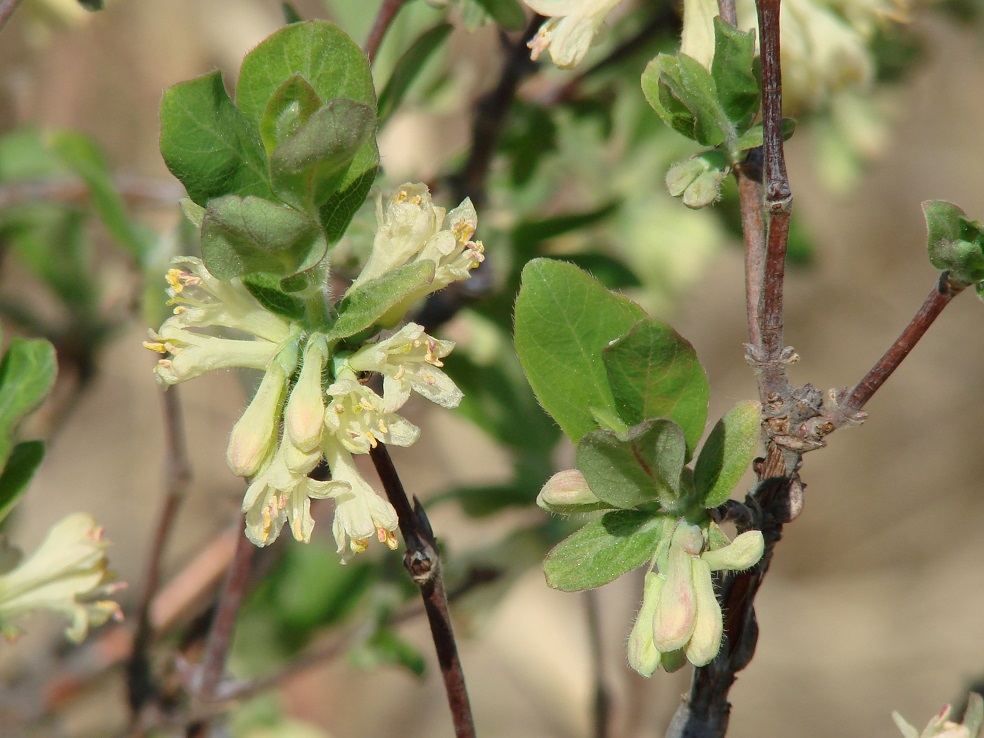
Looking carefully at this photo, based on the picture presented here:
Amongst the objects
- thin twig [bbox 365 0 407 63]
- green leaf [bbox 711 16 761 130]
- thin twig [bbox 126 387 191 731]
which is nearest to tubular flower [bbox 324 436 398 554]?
green leaf [bbox 711 16 761 130]

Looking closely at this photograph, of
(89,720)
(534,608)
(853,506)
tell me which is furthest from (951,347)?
(89,720)

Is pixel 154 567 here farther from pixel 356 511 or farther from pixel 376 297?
pixel 376 297

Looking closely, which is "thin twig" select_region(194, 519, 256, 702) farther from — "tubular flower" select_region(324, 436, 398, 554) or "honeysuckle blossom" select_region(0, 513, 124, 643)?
"tubular flower" select_region(324, 436, 398, 554)

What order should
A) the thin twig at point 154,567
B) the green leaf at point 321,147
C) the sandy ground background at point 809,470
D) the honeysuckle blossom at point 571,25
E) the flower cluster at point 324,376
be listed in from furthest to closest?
the sandy ground background at point 809,470
the thin twig at point 154,567
the honeysuckle blossom at point 571,25
the flower cluster at point 324,376
the green leaf at point 321,147

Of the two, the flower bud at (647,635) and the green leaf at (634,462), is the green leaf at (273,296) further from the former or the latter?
the flower bud at (647,635)

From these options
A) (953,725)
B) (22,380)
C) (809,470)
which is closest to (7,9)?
(22,380)

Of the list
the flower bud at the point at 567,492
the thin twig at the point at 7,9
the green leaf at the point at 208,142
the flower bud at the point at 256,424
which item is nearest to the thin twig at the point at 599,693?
the flower bud at the point at 567,492
